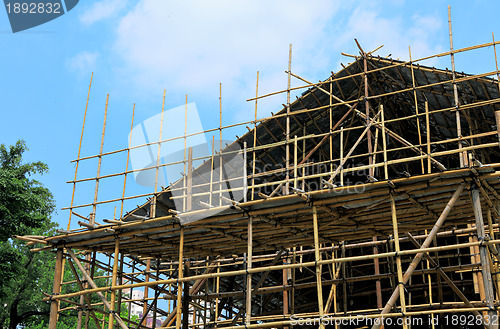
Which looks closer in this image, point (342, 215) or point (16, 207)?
point (342, 215)

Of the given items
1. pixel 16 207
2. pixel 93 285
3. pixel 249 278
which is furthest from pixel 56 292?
pixel 16 207

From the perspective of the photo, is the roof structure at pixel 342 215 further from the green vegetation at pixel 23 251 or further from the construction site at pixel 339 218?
the green vegetation at pixel 23 251

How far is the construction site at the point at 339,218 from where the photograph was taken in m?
11.5

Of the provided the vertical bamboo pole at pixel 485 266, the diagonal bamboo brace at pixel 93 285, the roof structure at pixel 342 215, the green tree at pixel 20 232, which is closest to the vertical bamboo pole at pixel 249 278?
the roof structure at pixel 342 215

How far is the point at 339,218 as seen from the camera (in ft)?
42.2

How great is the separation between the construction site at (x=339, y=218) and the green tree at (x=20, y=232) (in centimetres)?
636

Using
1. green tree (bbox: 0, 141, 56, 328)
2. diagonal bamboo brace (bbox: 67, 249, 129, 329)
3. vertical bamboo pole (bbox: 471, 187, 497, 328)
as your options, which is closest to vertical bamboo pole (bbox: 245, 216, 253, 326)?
diagonal bamboo brace (bbox: 67, 249, 129, 329)

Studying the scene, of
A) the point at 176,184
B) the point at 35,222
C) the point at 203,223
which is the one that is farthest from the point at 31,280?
the point at 203,223

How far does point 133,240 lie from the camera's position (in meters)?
14.8

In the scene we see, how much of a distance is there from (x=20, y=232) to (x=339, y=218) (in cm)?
1626

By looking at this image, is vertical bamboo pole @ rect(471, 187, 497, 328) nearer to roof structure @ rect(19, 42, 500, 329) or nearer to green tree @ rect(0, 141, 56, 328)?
roof structure @ rect(19, 42, 500, 329)

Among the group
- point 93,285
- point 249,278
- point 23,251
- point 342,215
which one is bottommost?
point 249,278

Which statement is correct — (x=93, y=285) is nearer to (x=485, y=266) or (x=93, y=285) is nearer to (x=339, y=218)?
(x=339, y=218)

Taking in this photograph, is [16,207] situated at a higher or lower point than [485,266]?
higher
